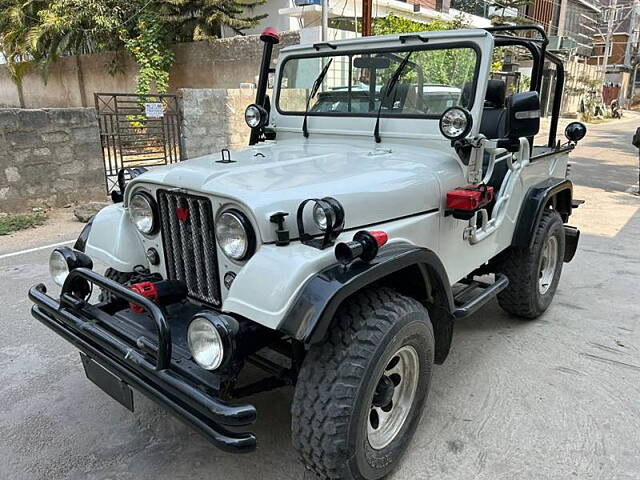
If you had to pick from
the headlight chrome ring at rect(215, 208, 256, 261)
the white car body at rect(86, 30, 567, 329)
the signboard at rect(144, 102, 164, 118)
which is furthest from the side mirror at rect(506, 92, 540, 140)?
the signboard at rect(144, 102, 164, 118)

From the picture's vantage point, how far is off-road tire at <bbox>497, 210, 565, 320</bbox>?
3850 millimetres

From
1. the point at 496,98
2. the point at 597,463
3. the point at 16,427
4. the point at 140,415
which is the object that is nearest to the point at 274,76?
the point at 496,98

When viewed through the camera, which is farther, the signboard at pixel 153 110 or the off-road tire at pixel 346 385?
the signboard at pixel 153 110

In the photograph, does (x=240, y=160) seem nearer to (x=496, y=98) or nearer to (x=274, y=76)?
(x=274, y=76)

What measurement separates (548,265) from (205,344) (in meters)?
3.29

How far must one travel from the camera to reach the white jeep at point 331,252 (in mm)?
2070

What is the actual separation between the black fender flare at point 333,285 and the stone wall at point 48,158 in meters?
6.76

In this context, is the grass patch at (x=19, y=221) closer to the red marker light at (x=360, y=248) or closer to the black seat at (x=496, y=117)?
the black seat at (x=496, y=117)

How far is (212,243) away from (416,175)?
1118 mm

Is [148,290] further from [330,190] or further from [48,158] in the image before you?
[48,158]

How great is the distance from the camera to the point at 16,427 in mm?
2877

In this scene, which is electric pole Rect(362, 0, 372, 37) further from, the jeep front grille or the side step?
the jeep front grille

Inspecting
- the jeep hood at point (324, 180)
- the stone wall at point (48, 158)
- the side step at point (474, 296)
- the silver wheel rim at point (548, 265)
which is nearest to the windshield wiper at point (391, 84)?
the jeep hood at point (324, 180)

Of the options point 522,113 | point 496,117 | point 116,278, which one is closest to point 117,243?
point 116,278
